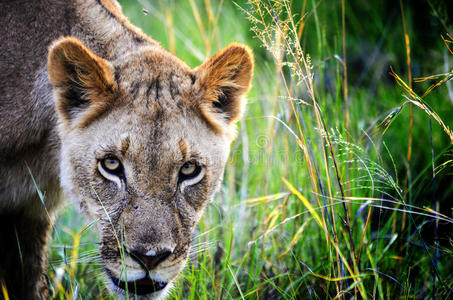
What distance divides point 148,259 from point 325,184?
1.88 metres

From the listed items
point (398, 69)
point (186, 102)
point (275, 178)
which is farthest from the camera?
point (398, 69)

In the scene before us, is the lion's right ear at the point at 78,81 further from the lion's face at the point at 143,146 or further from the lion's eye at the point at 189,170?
the lion's eye at the point at 189,170

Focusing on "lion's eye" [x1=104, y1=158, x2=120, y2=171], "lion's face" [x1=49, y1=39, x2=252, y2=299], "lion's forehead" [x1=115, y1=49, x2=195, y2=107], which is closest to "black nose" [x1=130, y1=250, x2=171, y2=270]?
"lion's face" [x1=49, y1=39, x2=252, y2=299]

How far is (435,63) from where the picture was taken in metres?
5.33

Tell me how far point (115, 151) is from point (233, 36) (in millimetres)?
4060

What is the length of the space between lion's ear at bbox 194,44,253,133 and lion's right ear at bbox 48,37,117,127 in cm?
61

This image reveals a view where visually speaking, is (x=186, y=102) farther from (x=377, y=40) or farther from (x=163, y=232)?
(x=377, y=40)

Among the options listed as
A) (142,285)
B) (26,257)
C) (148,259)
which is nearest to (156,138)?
(148,259)

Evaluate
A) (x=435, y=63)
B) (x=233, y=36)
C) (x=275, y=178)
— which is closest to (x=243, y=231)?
(x=275, y=178)

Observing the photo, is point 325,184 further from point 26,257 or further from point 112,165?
point 26,257

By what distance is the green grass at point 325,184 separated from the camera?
3.17m

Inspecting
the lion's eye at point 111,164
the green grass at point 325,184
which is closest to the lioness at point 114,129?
the lion's eye at point 111,164

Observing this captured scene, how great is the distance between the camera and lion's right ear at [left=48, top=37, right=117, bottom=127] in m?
3.16

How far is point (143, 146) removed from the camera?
3.03 metres
